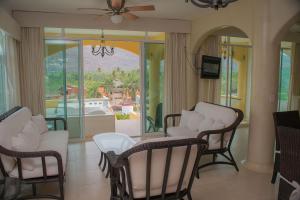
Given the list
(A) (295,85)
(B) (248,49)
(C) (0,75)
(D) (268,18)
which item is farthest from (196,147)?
(A) (295,85)

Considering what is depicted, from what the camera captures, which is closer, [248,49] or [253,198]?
[253,198]

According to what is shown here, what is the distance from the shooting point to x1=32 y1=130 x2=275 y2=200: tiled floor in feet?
9.63

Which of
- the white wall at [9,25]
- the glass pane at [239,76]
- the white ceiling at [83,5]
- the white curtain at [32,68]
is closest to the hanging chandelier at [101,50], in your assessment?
the white ceiling at [83,5]

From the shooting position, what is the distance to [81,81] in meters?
5.14

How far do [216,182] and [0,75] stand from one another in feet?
10.9

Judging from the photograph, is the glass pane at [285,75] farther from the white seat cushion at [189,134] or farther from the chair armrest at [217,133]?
the chair armrest at [217,133]

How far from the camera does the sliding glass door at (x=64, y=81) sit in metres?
4.96

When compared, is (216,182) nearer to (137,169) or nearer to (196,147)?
(196,147)

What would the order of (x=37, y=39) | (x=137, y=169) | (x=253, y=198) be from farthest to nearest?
(x=37, y=39) → (x=253, y=198) → (x=137, y=169)

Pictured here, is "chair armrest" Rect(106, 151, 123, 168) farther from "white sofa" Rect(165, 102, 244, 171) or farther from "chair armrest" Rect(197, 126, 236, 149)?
"chair armrest" Rect(197, 126, 236, 149)

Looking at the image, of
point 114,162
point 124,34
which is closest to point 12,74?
point 124,34

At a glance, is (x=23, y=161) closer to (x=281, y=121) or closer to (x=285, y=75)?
(x=281, y=121)

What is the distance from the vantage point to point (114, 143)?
357 centimetres

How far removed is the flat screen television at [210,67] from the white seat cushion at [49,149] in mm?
3108
